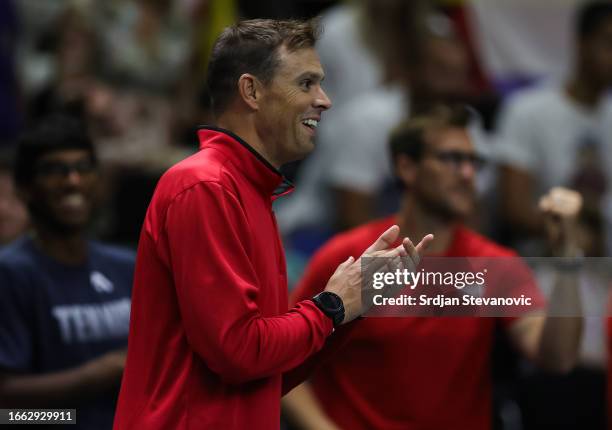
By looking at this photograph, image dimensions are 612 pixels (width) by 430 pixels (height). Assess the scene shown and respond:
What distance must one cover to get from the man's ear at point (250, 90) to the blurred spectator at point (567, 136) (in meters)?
3.61

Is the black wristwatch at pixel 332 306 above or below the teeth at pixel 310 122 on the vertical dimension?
below

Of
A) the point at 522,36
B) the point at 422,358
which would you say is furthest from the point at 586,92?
the point at 422,358

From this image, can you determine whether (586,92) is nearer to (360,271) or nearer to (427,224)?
(427,224)

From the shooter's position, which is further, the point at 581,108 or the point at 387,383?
the point at 581,108

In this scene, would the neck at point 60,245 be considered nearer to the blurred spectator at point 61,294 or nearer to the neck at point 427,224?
the blurred spectator at point 61,294

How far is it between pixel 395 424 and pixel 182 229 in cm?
165

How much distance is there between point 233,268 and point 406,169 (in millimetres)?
1924

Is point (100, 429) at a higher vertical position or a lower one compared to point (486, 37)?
lower

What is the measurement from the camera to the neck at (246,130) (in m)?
2.72

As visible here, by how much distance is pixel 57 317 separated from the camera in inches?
147

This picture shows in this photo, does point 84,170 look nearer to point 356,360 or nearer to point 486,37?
point 356,360

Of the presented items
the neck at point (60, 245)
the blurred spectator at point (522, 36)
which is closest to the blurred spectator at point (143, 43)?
the blurred spectator at point (522, 36)

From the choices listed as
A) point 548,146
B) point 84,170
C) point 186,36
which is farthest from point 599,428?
point 186,36

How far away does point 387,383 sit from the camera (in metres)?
3.93
